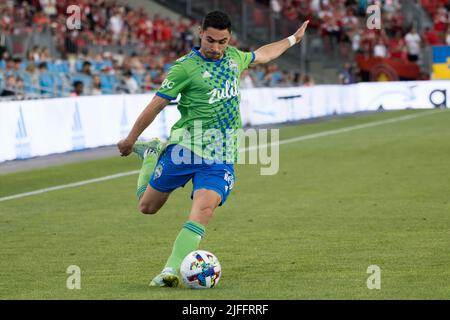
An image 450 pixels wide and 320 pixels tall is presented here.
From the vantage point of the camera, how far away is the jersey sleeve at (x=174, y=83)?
9.48 metres

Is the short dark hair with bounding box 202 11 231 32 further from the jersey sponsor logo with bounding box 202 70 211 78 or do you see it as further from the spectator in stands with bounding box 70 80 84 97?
the spectator in stands with bounding box 70 80 84 97

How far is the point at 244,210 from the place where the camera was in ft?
50.5

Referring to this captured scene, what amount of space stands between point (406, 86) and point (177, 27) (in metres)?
8.62

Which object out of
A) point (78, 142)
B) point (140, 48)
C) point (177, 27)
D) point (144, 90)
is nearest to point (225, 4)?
point (177, 27)

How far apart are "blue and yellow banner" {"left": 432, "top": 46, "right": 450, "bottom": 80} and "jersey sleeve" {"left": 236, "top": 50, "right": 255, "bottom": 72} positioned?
3841cm

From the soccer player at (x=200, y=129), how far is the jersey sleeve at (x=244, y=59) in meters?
0.06

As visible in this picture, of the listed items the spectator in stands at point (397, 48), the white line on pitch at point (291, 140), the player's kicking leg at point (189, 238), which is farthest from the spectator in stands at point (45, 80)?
the spectator in stands at point (397, 48)

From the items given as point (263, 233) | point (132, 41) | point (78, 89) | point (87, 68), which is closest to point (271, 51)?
point (263, 233)

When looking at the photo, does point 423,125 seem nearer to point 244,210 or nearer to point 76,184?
point 76,184

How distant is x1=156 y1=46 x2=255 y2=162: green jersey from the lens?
9.61 m

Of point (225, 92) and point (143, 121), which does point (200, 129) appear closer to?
point (225, 92)

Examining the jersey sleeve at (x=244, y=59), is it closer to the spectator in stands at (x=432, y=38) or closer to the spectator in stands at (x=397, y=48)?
the spectator in stands at (x=397, y=48)

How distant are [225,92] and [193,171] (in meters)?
0.69

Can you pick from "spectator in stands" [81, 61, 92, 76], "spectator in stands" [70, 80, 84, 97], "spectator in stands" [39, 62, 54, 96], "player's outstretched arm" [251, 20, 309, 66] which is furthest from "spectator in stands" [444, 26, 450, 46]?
"player's outstretched arm" [251, 20, 309, 66]
